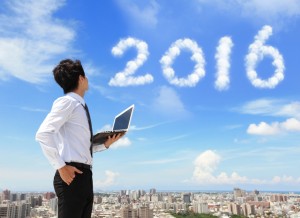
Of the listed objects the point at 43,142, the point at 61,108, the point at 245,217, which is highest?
the point at 61,108

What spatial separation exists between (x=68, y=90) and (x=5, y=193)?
128 ft

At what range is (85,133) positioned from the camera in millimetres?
1138

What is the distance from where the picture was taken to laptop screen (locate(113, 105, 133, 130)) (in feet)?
4.35

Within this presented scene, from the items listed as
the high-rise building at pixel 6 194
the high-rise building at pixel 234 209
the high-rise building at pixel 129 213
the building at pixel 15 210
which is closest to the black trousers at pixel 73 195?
the building at pixel 15 210

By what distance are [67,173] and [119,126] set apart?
13.4 inches

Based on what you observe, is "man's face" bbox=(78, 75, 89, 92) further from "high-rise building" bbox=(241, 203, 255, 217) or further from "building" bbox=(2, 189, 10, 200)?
"high-rise building" bbox=(241, 203, 255, 217)

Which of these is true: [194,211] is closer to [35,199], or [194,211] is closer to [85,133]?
[35,199]

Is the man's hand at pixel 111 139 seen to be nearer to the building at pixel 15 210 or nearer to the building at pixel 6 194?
the building at pixel 15 210

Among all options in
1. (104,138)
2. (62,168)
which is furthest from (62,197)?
(104,138)

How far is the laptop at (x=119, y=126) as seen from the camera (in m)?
1.28

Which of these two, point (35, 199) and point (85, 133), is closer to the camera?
point (85, 133)

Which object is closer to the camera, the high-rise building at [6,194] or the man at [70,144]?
the man at [70,144]

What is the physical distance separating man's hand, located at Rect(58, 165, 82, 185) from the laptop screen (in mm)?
318

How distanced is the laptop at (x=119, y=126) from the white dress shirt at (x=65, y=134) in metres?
0.13
